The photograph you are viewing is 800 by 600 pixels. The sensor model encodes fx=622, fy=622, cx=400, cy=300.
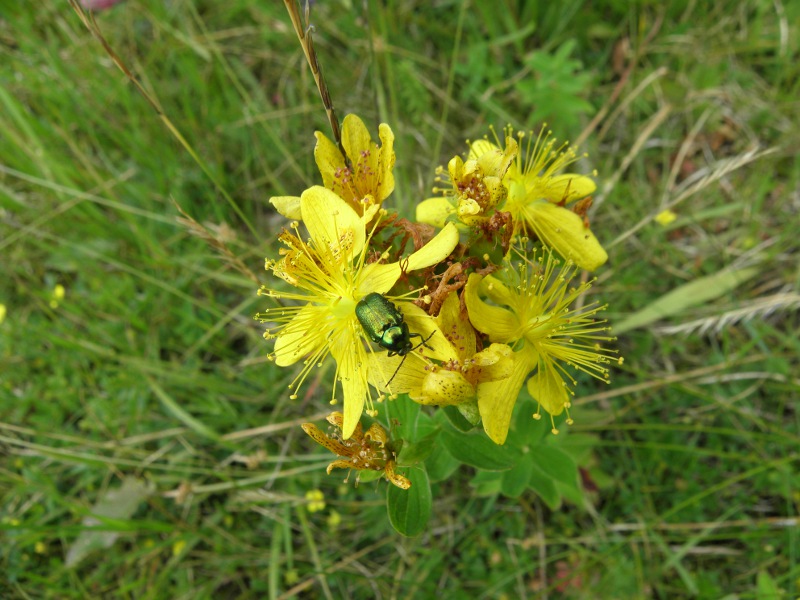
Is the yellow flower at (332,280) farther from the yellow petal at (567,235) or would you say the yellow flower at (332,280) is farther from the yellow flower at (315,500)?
the yellow flower at (315,500)

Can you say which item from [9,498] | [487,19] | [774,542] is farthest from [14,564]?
[487,19]

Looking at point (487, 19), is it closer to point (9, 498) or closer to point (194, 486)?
point (194, 486)

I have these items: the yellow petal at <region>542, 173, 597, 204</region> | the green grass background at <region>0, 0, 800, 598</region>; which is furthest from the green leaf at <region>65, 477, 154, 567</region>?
the yellow petal at <region>542, 173, 597, 204</region>

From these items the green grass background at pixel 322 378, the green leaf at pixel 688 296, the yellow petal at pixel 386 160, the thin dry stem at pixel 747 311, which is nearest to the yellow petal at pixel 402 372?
the yellow petal at pixel 386 160

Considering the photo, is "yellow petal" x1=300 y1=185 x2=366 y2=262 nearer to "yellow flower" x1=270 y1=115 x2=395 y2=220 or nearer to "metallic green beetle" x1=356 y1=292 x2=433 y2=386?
"yellow flower" x1=270 y1=115 x2=395 y2=220

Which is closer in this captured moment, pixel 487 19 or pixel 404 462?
pixel 404 462

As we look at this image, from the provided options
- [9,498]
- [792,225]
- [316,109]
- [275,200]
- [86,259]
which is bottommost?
[792,225]
